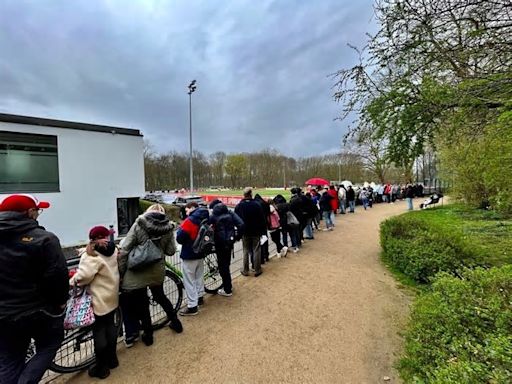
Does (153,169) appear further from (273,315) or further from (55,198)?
(273,315)

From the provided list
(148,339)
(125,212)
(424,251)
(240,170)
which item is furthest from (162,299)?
(240,170)

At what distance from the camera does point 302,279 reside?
561 cm

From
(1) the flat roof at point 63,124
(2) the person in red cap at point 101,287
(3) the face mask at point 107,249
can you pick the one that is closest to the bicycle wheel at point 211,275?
(2) the person in red cap at point 101,287

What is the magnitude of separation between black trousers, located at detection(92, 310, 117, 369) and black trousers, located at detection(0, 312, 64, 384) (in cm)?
44

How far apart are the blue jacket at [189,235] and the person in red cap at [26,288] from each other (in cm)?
183

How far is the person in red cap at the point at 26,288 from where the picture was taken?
6.84ft

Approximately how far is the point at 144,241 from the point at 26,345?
4.31 feet

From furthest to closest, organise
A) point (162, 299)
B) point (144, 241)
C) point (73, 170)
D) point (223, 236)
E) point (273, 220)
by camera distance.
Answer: point (73, 170)
point (273, 220)
point (223, 236)
point (162, 299)
point (144, 241)

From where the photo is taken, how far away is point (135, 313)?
3.38 meters

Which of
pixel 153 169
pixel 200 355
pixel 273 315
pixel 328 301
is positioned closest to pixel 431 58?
pixel 328 301

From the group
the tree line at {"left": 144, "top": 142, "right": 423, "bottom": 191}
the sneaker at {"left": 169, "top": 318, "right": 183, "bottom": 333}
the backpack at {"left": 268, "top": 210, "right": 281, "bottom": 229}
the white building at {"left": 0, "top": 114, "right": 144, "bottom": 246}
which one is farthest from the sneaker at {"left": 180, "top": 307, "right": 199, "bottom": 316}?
the tree line at {"left": 144, "top": 142, "right": 423, "bottom": 191}

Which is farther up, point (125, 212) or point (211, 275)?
point (125, 212)

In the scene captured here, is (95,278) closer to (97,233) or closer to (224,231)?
(97,233)

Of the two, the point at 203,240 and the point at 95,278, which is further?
the point at 203,240
